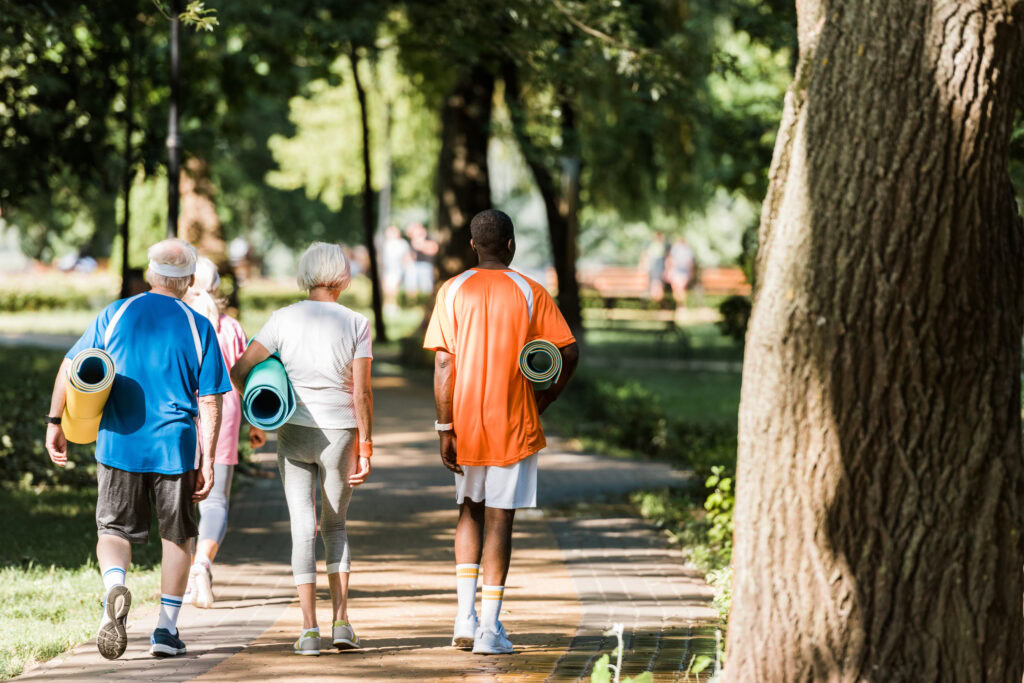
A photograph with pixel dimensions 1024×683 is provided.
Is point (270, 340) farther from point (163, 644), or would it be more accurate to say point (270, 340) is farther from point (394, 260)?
point (394, 260)

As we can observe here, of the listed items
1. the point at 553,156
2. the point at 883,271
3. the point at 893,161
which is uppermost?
the point at 553,156

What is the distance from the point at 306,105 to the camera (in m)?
45.2

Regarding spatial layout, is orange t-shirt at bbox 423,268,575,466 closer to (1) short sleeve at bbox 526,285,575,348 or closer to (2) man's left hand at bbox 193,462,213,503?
(1) short sleeve at bbox 526,285,575,348

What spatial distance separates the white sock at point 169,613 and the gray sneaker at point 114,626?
27cm

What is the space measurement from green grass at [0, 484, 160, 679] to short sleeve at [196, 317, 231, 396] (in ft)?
4.38

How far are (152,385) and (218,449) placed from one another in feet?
4.94

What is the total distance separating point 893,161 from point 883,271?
327 mm

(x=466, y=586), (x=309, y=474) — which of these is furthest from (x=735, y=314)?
(x=309, y=474)

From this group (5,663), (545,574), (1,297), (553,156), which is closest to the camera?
(5,663)

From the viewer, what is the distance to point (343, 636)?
6.07 metres

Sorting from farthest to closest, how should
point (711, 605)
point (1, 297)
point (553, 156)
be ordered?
point (1, 297)
point (553, 156)
point (711, 605)

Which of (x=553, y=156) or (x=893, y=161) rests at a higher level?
(x=553, y=156)

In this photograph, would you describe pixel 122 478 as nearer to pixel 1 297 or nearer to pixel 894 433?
pixel 894 433

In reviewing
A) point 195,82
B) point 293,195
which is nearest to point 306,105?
point 293,195
